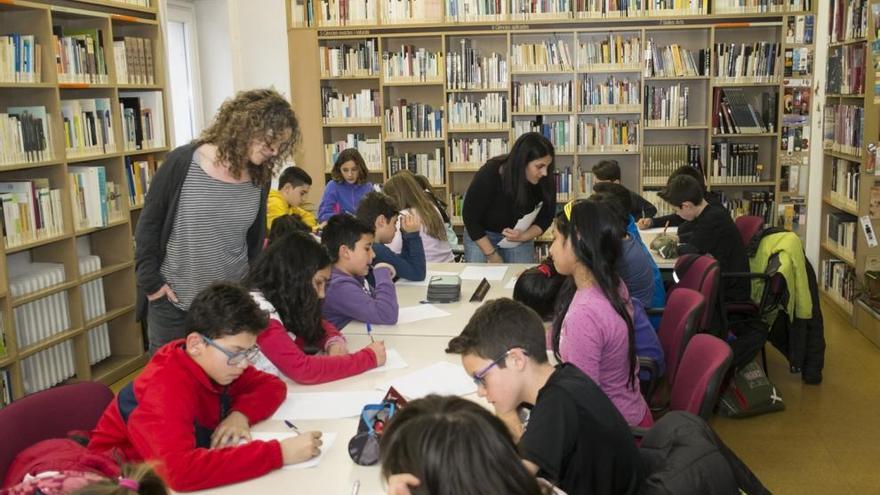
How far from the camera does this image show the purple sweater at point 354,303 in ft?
10.9

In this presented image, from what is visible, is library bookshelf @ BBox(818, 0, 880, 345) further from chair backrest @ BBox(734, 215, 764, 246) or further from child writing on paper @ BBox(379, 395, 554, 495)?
child writing on paper @ BBox(379, 395, 554, 495)

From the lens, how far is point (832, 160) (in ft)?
21.1

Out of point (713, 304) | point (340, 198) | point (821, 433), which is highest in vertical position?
point (340, 198)

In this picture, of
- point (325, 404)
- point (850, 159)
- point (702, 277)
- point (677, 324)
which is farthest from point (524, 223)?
point (850, 159)

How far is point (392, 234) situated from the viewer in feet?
13.5

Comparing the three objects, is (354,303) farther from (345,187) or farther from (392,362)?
(345,187)

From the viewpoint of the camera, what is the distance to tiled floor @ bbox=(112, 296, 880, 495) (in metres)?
3.53

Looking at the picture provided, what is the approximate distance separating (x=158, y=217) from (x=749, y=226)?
3781 millimetres

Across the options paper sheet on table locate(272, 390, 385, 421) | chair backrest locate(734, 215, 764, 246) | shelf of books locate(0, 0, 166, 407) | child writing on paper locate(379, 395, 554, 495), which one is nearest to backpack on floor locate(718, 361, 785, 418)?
chair backrest locate(734, 215, 764, 246)

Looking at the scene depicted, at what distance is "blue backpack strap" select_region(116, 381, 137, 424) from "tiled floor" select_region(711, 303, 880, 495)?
8.93 feet

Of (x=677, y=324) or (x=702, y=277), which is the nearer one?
(x=677, y=324)

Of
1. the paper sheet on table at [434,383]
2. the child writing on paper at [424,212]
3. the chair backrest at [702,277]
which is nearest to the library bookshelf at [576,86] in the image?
the child writing on paper at [424,212]

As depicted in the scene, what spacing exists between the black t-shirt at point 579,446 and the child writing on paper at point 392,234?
2.31 metres

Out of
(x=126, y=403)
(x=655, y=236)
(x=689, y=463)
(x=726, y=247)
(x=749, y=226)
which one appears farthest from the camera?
(x=655, y=236)
